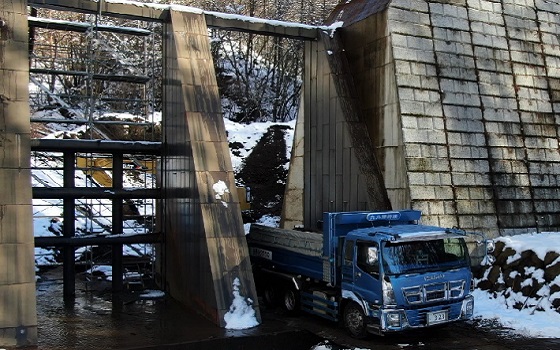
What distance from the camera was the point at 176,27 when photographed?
50.8 ft

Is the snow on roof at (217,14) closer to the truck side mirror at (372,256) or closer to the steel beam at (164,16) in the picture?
the steel beam at (164,16)

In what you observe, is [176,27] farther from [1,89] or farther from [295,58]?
[295,58]

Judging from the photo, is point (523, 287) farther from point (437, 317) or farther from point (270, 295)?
point (270, 295)

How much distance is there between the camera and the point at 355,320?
11.6 m

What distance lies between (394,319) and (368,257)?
1251 mm

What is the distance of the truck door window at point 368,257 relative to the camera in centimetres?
1115

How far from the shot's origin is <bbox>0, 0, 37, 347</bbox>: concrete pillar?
10875 mm

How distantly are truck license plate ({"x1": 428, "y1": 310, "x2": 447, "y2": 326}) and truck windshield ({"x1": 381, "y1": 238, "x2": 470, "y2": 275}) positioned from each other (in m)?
0.81

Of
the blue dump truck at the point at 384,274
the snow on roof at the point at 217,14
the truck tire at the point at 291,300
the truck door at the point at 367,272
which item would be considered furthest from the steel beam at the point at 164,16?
the truck door at the point at 367,272

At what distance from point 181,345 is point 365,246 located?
3.95 m

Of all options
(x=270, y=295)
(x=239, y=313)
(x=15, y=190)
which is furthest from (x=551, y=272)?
(x=15, y=190)

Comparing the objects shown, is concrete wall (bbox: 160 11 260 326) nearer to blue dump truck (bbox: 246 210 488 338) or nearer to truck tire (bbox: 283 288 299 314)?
truck tire (bbox: 283 288 299 314)

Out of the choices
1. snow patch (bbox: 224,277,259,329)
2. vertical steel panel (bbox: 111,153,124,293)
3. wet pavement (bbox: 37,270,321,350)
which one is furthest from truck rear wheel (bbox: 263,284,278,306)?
vertical steel panel (bbox: 111,153,124,293)

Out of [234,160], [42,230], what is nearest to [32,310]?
[42,230]
